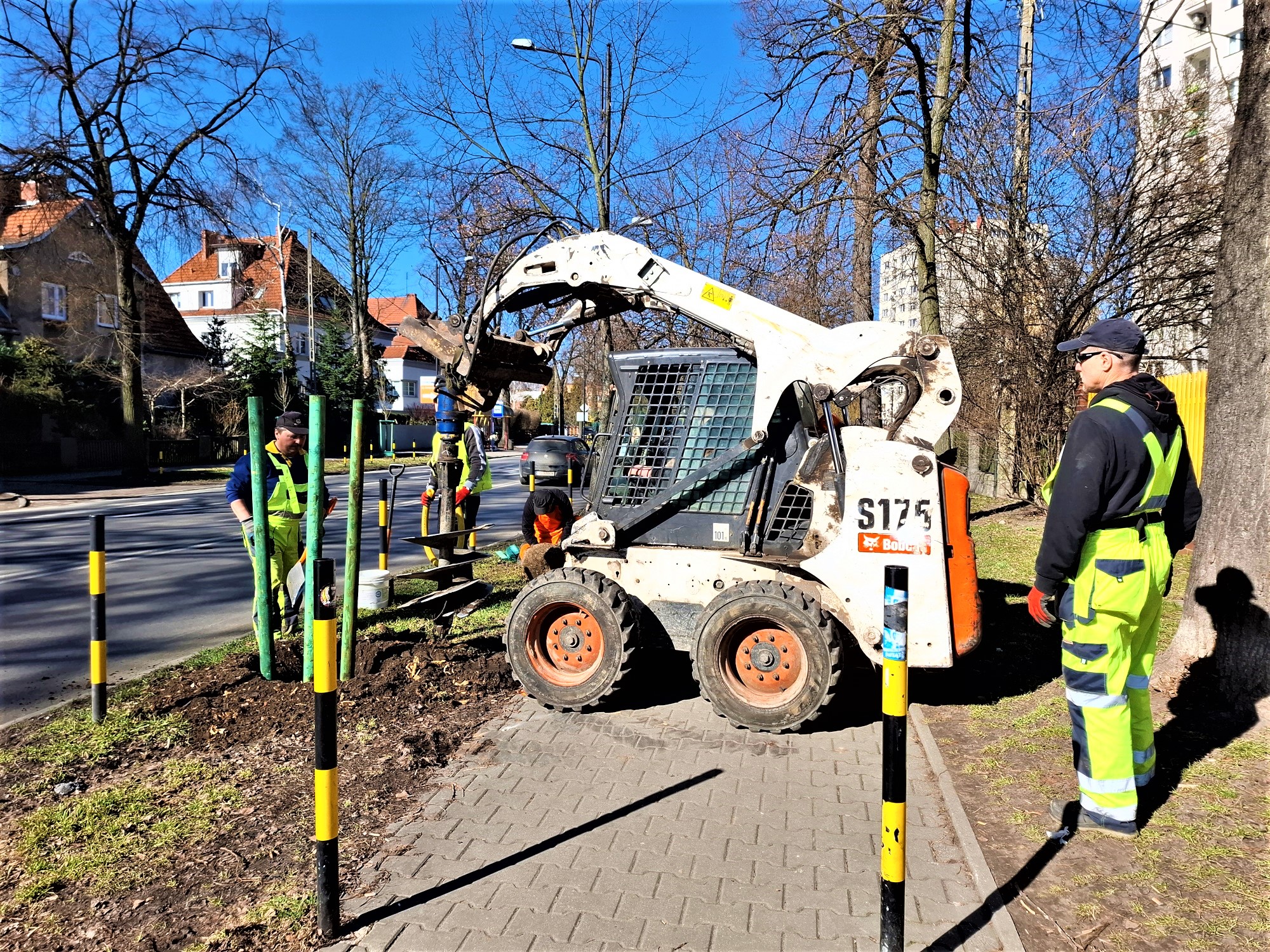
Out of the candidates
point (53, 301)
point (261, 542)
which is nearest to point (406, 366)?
point (53, 301)

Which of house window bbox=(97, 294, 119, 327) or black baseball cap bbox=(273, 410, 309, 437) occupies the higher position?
house window bbox=(97, 294, 119, 327)

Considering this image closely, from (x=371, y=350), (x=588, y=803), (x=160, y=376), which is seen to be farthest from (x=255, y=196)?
(x=588, y=803)

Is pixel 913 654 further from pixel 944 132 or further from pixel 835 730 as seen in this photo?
pixel 944 132

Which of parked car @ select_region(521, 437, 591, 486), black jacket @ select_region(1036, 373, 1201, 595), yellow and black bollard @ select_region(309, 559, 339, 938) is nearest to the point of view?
yellow and black bollard @ select_region(309, 559, 339, 938)

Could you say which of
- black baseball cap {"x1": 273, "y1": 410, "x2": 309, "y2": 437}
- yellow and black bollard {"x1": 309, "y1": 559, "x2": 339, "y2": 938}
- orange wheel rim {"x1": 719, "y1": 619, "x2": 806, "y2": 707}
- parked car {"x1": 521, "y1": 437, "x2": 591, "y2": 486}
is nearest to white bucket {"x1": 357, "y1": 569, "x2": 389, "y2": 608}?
black baseball cap {"x1": 273, "y1": 410, "x2": 309, "y2": 437}

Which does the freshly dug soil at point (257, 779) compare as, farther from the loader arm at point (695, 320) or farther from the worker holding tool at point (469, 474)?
the worker holding tool at point (469, 474)

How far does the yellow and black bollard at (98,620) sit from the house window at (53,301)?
1305 inches

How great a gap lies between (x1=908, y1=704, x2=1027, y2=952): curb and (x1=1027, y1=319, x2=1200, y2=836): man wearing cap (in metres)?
0.46

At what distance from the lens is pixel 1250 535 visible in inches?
188

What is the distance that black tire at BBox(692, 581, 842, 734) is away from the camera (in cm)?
479

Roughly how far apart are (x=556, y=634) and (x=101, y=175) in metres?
24.2

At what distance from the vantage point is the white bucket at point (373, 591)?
7551mm

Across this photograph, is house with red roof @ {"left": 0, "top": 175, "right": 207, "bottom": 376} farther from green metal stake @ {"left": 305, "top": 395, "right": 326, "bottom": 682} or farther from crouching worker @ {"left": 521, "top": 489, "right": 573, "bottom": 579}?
green metal stake @ {"left": 305, "top": 395, "right": 326, "bottom": 682}

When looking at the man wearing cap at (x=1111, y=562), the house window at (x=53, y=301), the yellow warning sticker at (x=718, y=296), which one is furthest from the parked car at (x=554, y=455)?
the house window at (x=53, y=301)
